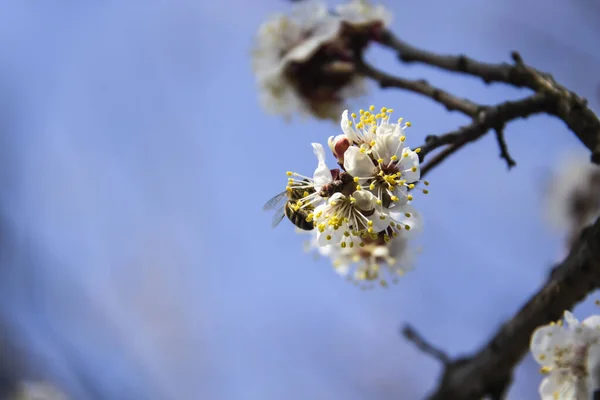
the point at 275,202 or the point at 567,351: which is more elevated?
the point at 275,202

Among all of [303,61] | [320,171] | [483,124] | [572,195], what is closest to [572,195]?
Result: [572,195]

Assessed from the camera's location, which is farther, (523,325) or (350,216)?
(523,325)

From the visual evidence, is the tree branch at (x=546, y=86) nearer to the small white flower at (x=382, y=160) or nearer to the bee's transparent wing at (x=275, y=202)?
the small white flower at (x=382, y=160)

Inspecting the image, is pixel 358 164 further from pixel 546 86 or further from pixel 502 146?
pixel 546 86

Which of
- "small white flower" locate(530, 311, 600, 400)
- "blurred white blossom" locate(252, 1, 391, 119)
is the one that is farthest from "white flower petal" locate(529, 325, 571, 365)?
"blurred white blossom" locate(252, 1, 391, 119)

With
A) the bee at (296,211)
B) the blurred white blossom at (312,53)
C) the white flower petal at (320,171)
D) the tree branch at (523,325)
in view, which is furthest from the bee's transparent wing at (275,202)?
the blurred white blossom at (312,53)

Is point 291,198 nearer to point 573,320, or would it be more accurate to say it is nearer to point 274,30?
point 573,320

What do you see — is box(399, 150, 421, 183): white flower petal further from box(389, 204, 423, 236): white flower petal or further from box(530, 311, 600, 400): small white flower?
box(530, 311, 600, 400): small white flower
